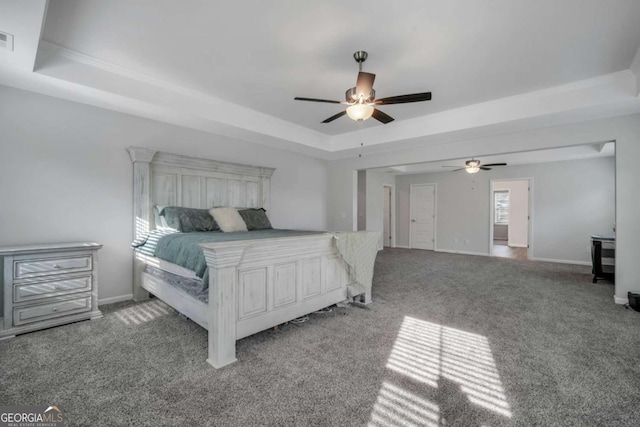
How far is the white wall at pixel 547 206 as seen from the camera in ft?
19.4

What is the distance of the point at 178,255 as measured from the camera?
2592 millimetres

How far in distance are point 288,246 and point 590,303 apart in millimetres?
3856

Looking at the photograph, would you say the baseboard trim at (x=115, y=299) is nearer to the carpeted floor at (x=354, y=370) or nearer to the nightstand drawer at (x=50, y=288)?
the carpeted floor at (x=354, y=370)

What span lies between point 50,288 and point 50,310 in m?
0.21

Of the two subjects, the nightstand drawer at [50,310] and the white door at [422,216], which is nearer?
the nightstand drawer at [50,310]

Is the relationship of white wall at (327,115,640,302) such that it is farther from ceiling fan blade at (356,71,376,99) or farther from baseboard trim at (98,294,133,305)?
baseboard trim at (98,294,133,305)

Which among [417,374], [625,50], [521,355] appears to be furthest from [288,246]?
[625,50]

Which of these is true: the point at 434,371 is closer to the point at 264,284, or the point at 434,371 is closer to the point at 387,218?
the point at 264,284

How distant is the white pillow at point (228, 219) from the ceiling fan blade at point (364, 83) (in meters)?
2.36

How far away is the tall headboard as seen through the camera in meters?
3.47

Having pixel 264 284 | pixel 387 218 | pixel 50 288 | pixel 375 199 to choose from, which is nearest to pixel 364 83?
pixel 264 284

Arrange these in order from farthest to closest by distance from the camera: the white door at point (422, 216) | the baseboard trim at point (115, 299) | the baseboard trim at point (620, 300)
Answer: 1. the white door at point (422, 216)
2. the baseboard trim at point (620, 300)
3. the baseboard trim at point (115, 299)

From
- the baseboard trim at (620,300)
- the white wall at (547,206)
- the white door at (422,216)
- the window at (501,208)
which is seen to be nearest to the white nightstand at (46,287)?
the baseboard trim at (620,300)

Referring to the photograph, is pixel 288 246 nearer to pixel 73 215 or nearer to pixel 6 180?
pixel 73 215
